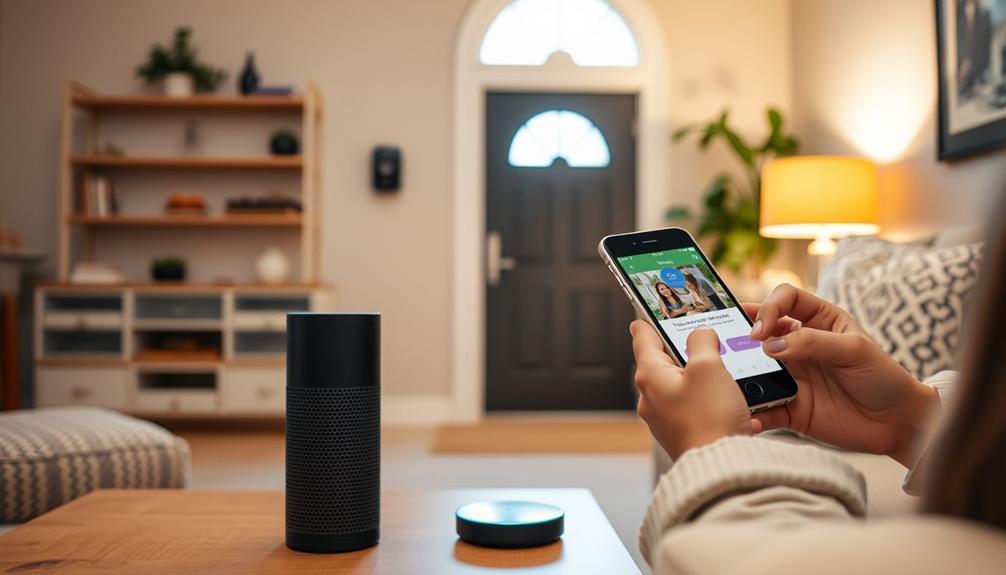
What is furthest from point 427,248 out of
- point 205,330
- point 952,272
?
point 952,272

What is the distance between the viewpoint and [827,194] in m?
3.30

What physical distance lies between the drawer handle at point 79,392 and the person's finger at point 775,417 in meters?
3.83

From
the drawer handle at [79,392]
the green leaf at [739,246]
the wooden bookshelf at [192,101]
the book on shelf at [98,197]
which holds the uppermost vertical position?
the wooden bookshelf at [192,101]

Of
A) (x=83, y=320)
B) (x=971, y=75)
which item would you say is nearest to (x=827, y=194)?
(x=971, y=75)

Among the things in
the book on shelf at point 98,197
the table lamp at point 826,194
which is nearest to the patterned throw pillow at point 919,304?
the table lamp at point 826,194

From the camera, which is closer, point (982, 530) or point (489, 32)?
point (982, 530)

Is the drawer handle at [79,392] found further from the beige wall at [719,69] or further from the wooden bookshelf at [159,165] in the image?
the beige wall at [719,69]

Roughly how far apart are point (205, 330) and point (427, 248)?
1.21 metres

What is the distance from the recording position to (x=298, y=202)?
4383 mm

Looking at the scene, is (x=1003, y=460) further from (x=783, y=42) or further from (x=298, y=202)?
(x=783, y=42)

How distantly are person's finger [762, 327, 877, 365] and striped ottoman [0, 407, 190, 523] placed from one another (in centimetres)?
130

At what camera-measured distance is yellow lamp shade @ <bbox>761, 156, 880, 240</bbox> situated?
130 inches

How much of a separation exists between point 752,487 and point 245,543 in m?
0.66

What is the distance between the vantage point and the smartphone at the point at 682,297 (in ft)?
2.94
